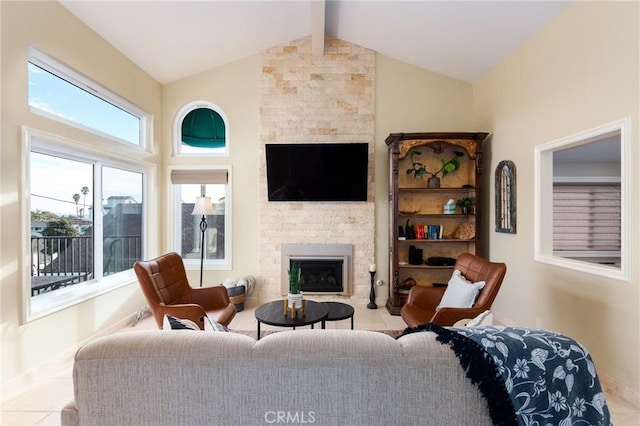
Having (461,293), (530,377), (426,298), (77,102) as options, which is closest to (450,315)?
(461,293)

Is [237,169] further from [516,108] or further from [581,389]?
[581,389]

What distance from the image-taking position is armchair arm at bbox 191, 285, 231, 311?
312 centimetres

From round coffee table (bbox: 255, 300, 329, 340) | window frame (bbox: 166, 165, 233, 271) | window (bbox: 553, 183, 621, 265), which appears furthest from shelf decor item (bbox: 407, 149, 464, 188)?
window frame (bbox: 166, 165, 233, 271)

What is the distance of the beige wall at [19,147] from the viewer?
7.45ft

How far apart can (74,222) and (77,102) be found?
1.15m

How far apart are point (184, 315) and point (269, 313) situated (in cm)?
67

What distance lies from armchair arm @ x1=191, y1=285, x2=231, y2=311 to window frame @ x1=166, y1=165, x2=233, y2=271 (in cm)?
136

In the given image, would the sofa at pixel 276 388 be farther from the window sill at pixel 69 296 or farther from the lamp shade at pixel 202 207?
the lamp shade at pixel 202 207

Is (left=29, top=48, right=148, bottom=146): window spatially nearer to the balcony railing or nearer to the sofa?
the balcony railing

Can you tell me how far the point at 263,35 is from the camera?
4.04m

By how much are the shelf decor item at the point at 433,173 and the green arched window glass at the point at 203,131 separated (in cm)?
269

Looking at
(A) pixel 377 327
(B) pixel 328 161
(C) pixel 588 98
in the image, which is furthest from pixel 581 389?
(B) pixel 328 161

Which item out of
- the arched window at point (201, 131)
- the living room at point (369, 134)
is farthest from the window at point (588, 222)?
the arched window at point (201, 131)

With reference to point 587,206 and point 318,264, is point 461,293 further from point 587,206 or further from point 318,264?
point 587,206
